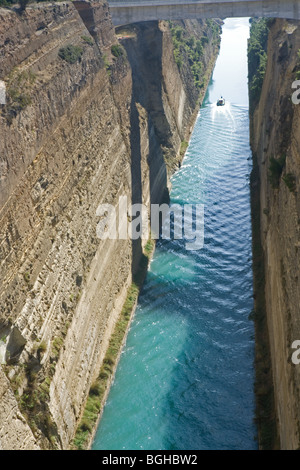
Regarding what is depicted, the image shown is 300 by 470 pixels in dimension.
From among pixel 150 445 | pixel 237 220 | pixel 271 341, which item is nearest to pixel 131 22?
pixel 237 220

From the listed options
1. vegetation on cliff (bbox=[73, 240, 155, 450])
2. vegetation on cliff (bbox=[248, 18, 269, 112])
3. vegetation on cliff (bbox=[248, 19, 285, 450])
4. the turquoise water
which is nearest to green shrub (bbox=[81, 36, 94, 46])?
vegetation on cliff (bbox=[248, 19, 285, 450])

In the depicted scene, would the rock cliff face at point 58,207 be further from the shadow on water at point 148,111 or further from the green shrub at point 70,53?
the shadow on water at point 148,111

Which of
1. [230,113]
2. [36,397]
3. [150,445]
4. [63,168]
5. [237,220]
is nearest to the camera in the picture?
[36,397]

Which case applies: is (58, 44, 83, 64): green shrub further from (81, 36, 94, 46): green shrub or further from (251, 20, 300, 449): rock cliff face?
(251, 20, 300, 449): rock cliff face

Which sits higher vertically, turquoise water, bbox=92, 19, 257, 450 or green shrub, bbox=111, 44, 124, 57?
green shrub, bbox=111, 44, 124, 57

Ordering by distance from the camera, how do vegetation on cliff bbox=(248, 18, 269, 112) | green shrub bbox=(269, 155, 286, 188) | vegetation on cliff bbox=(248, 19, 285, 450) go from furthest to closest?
vegetation on cliff bbox=(248, 18, 269, 112)
green shrub bbox=(269, 155, 286, 188)
vegetation on cliff bbox=(248, 19, 285, 450)

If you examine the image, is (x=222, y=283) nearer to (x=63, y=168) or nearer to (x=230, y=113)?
(x=63, y=168)
